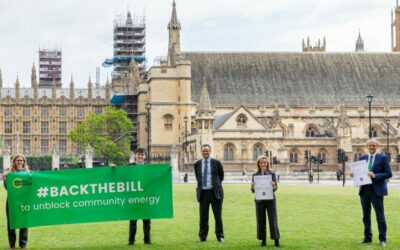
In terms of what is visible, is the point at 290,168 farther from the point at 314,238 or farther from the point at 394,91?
the point at 314,238

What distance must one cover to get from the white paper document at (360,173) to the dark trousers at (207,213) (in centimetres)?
274

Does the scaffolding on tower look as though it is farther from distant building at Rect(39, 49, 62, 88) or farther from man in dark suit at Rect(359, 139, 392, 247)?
man in dark suit at Rect(359, 139, 392, 247)

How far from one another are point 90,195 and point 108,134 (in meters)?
87.3

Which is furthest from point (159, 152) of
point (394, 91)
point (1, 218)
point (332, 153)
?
point (1, 218)

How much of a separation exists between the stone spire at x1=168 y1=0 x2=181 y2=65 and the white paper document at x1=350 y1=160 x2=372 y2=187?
80.6 meters

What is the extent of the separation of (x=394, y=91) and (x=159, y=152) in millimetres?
27999

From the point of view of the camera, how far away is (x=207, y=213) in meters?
17.6

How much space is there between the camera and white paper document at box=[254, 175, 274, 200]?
16812 millimetres

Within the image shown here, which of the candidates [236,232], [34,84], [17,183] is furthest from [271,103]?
[17,183]

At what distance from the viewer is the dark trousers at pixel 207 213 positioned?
17531mm

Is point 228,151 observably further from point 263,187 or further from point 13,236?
point 13,236

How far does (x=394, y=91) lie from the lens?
99500 millimetres

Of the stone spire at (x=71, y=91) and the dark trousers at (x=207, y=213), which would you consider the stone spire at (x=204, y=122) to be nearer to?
the stone spire at (x=71, y=91)

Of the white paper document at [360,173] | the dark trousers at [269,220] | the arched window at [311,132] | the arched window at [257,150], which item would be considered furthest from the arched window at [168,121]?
the dark trousers at [269,220]
